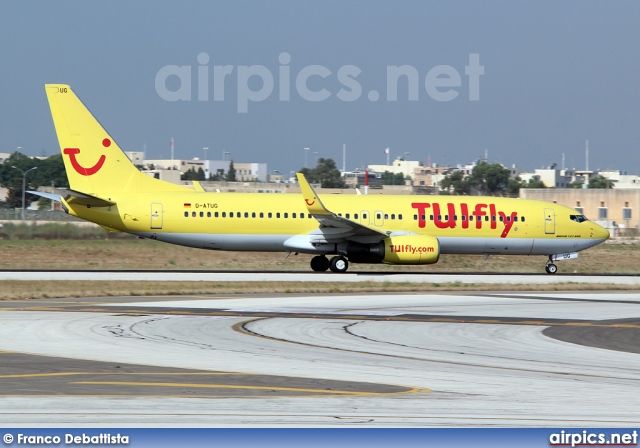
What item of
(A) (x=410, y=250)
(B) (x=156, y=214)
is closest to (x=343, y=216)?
(A) (x=410, y=250)

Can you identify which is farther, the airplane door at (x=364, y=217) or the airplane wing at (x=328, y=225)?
the airplane door at (x=364, y=217)

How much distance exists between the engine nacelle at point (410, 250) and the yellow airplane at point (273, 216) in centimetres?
4

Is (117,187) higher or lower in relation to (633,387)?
higher

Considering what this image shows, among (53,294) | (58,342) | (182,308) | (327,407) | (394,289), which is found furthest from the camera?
(394,289)

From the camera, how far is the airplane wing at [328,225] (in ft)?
129

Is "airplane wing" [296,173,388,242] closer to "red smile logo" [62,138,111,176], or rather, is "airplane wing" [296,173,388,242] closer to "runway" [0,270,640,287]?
"runway" [0,270,640,287]

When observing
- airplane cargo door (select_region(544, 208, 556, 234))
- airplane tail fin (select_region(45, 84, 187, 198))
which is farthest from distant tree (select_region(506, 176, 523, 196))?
airplane tail fin (select_region(45, 84, 187, 198))

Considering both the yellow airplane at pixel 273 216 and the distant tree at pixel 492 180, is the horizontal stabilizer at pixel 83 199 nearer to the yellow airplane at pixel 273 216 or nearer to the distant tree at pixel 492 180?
the yellow airplane at pixel 273 216

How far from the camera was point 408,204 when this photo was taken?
4312 cm

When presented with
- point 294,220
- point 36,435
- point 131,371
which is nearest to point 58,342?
point 131,371

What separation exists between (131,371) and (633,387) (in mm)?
7770

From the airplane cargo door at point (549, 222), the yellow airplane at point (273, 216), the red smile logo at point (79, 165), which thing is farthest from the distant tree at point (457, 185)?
the red smile logo at point (79, 165)

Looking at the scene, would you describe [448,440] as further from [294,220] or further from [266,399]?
[294,220]

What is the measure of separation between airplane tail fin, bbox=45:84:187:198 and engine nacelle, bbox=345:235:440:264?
10415mm
